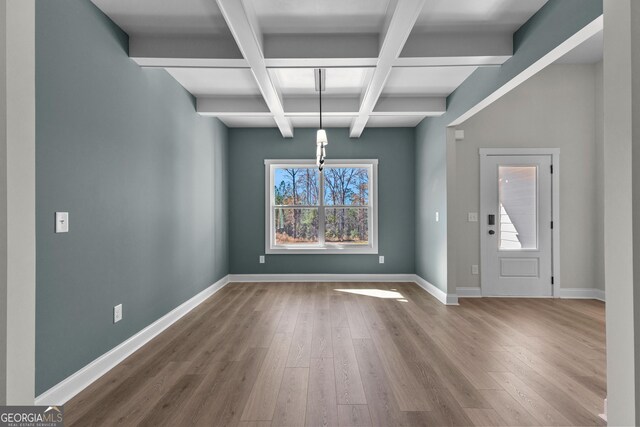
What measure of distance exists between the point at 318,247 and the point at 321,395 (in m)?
3.91

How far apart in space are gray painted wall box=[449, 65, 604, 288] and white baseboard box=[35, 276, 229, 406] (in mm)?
3767

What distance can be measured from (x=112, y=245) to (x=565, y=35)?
3.69 m

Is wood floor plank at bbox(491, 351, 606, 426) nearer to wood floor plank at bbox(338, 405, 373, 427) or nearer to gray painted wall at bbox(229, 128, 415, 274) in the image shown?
wood floor plank at bbox(338, 405, 373, 427)

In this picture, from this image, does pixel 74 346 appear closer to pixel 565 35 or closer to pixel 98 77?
pixel 98 77

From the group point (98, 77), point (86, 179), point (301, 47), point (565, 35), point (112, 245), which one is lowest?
point (112, 245)

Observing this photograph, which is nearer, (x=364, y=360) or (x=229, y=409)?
(x=229, y=409)

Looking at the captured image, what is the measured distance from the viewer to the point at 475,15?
2.69 metres

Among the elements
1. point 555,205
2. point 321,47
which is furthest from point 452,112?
point 321,47

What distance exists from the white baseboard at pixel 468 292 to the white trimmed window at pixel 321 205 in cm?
179

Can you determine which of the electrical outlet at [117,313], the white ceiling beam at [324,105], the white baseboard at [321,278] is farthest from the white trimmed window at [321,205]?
the electrical outlet at [117,313]

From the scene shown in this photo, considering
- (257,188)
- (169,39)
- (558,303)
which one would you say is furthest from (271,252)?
(558,303)

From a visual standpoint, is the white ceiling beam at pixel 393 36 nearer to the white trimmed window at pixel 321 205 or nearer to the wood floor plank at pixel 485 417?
the white trimmed window at pixel 321 205

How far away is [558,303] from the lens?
448 cm

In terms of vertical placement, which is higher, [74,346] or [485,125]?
[485,125]
